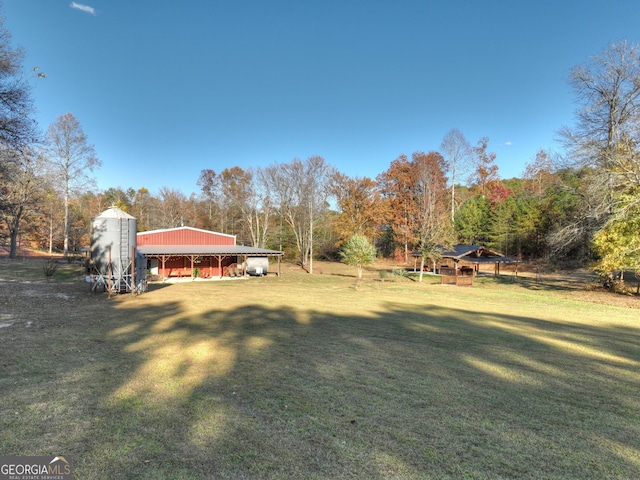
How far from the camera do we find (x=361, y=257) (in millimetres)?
30000

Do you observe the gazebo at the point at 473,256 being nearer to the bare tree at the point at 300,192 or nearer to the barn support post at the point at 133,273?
the bare tree at the point at 300,192

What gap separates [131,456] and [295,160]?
45.9m

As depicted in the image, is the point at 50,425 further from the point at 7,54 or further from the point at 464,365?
the point at 7,54

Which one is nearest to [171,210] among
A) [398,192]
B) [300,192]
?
[300,192]

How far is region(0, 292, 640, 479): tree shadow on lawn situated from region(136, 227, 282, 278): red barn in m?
20.1

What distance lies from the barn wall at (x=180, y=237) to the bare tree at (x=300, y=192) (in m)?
15.3

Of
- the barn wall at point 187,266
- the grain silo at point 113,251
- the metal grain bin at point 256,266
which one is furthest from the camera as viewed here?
the metal grain bin at point 256,266

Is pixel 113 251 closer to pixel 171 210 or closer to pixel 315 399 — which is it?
pixel 315 399

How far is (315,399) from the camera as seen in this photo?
4.77 metres

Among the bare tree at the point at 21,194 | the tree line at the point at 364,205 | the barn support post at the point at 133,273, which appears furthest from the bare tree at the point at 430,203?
the bare tree at the point at 21,194

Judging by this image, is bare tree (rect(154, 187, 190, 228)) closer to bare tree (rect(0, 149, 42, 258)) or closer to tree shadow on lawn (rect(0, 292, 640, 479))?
bare tree (rect(0, 149, 42, 258))

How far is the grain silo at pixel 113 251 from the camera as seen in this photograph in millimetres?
16875

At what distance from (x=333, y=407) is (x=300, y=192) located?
43.3 metres

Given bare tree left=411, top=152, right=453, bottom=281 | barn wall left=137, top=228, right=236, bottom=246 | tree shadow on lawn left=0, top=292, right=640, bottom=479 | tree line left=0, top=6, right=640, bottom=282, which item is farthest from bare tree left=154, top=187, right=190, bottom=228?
tree shadow on lawn left=0, top=292, right=640, bottom=479
